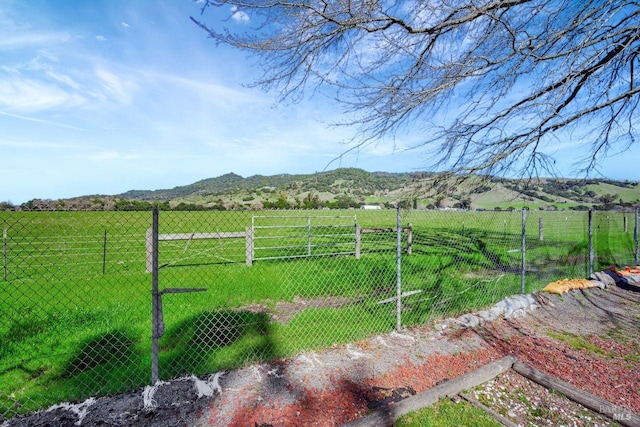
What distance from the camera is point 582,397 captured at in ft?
8.73

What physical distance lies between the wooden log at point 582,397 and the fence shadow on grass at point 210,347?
2.57m

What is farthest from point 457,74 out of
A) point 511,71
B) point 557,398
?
point 557,398

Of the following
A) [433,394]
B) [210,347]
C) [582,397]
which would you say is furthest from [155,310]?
[582,397]

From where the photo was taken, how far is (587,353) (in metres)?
3.69

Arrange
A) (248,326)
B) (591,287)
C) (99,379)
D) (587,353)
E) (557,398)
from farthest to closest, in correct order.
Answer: (591,287)
(248,326)
(587,353)
(99,379)
(557,398)

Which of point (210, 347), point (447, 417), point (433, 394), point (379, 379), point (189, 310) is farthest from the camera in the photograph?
point (189, 310)

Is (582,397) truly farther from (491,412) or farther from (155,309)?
(155,309)

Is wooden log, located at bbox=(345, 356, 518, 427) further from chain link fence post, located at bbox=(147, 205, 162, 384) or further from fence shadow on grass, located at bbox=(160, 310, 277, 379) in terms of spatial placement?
chain link fence post, located at bbox=(147, 205, 162, 384)

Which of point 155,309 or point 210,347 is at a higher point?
point 155,309

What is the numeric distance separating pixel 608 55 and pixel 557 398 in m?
3.91

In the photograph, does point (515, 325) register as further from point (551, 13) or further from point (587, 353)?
point (551, 13)

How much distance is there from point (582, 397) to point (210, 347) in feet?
11.6

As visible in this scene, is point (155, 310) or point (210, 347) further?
point (210, 347)

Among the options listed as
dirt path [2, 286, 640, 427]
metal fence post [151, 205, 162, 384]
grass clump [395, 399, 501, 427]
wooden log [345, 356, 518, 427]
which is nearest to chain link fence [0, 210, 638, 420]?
metal fence post [151, 205, 162, 384]
